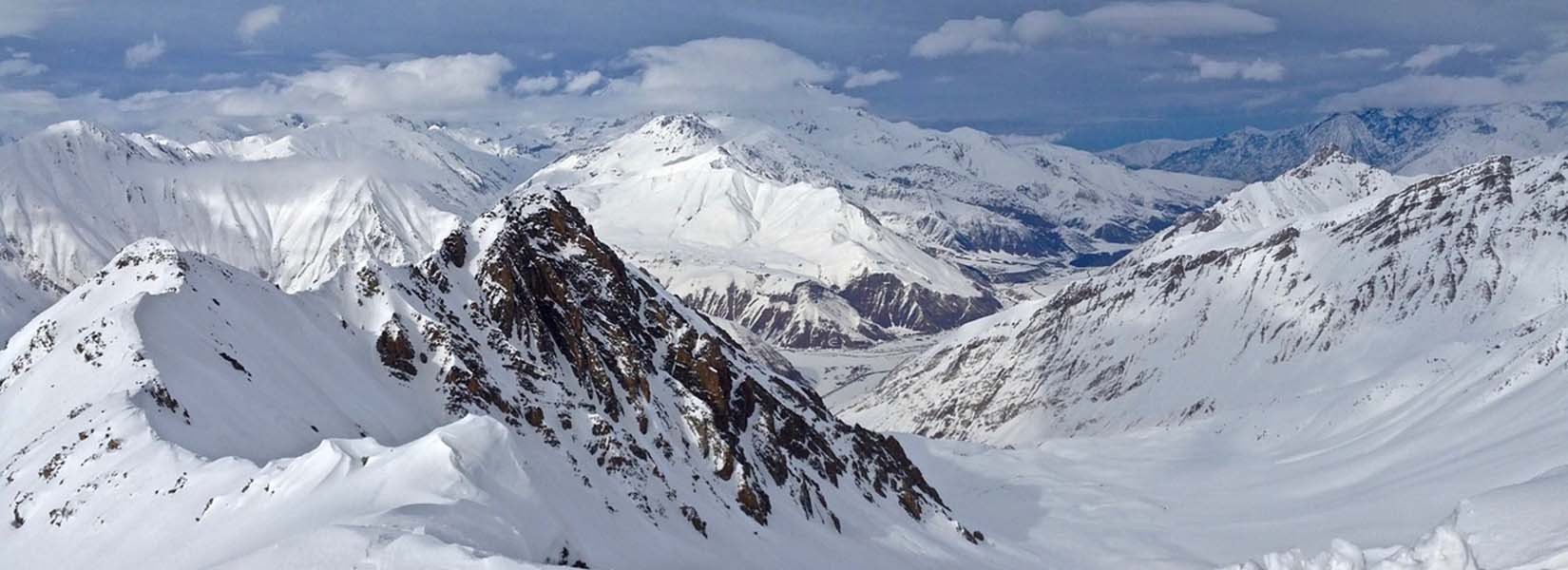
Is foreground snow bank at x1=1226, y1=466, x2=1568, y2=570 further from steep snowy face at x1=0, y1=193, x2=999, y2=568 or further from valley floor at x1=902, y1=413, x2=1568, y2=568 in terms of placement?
valley floor at x1=902, y1=413, x2=1568, y2=568

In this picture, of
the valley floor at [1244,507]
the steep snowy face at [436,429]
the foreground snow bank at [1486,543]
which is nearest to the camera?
the foreground snow bank at [1486,543]

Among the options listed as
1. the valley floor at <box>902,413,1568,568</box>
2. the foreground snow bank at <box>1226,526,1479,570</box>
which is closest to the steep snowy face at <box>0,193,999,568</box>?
the valley floor at <box>902,413,1568,568</box>

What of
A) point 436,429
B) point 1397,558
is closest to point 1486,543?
point 1397,558

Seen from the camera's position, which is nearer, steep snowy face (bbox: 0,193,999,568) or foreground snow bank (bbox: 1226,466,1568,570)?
foreground snow bank (bbox: 1226,466,1568,570)

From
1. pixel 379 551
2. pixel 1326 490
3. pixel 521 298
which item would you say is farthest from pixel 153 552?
pixel 1326 490

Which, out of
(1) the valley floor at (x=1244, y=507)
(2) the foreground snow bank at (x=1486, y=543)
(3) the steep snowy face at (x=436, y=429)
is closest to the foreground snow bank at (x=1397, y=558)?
(2) the foreground snow bank at (x=1486, y=543)

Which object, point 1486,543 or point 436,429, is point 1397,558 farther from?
point 436,429

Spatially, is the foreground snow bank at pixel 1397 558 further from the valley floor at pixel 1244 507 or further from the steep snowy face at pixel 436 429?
the valley floor at pixel 1244 507

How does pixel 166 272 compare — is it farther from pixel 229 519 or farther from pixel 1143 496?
pixel 1143 496
